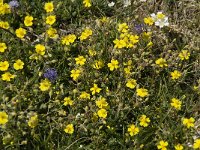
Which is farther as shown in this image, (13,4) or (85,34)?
(13,4)

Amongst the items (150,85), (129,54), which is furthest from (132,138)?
(129,54)

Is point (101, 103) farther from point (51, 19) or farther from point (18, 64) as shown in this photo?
point (51, 19)

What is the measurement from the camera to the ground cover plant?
3277 mm

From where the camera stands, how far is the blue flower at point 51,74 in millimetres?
3473

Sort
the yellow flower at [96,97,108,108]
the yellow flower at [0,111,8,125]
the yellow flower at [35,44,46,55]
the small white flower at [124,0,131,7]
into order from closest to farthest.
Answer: the yellow flower at [0,111,8,125] < the yellow flower at [96,97,108,108] < the yellow flower at [35,44,46,55] < the small white flower at [124,0,131,7]

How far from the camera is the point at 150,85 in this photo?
144 inches

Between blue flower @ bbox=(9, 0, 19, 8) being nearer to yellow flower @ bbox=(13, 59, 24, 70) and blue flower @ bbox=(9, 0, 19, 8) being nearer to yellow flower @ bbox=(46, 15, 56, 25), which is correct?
yellow flower @ bbox=(46, 15, 56, 25)

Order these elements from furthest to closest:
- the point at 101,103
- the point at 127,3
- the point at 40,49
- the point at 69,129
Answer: the point at 127,3 → the point at 40,49 → the point at 101,103 → the point at 69,129

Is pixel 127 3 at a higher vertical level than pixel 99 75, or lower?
higher

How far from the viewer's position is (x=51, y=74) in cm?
349

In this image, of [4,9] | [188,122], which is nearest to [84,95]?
[188,122]

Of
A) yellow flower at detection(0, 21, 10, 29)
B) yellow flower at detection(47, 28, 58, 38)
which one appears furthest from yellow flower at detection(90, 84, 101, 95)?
yellow flower at detection(0, 21, 10, 29)

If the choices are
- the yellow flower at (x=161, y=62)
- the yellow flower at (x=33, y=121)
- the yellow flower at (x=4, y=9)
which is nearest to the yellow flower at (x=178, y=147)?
the yellow flower at (x=161, y=62)

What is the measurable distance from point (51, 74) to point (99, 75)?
1.33 feet
